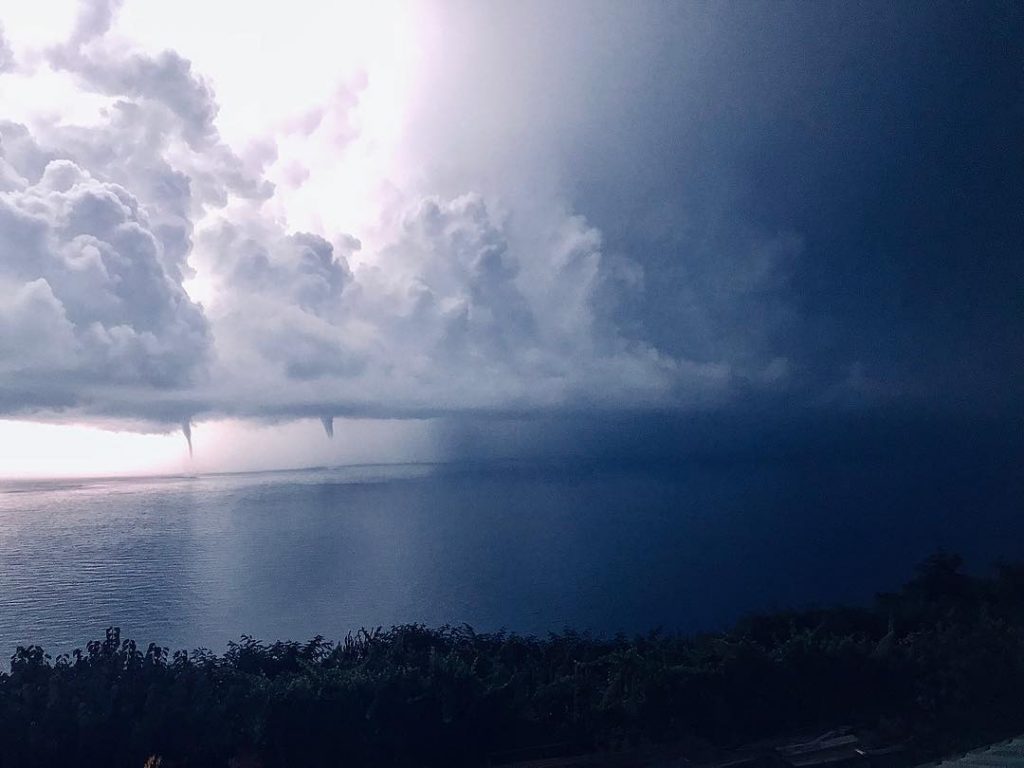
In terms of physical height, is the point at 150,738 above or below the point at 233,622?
above

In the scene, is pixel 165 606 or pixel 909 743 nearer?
pixel 909 743

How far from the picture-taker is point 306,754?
9.04m

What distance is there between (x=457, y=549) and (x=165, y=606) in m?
19.8

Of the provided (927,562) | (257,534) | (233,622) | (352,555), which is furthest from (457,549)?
(927,562)

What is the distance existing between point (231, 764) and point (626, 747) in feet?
14.6

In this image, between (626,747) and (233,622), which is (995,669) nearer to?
(626,747)

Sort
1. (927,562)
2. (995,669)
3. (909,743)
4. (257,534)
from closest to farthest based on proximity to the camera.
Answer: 1. (909,743)
2. (995,669)
3. (927,562)
4. (257,534)

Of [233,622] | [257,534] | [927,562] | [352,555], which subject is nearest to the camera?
[927,562]

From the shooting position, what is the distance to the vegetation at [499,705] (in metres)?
9.03

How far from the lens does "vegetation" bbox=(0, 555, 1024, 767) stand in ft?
29.6

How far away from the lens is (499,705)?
975 centimetres

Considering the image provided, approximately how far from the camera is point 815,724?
970cm

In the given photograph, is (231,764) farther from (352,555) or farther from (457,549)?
(457,549)

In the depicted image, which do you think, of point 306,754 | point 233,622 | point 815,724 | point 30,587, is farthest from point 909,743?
point 30,587
